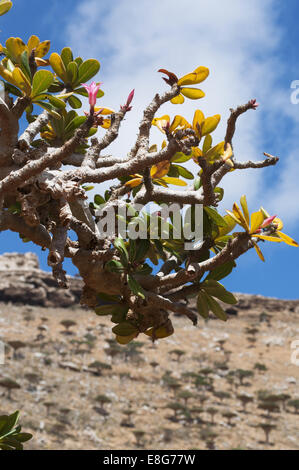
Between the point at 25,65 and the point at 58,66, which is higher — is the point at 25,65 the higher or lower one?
the lower one

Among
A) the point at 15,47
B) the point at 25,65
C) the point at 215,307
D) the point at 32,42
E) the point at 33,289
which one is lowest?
A: the point at 215,307

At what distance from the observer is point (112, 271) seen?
2.42 m

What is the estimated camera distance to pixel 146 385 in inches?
1262

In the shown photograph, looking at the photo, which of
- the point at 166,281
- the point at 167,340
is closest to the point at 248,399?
the point at 167,340

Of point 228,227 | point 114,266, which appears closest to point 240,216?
point 228,227

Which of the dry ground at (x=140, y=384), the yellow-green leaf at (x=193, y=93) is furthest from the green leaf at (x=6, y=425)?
the dry ground at (x=140, y=384)

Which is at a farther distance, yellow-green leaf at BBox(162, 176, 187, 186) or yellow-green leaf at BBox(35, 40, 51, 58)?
yellow-green leaf at BBox(35, 40, 51, 58)

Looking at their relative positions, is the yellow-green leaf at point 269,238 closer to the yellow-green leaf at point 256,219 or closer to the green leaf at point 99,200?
the yellow-green leaf at point 256,219

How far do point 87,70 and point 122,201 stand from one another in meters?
0.78

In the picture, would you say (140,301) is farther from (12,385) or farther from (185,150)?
(12,385)

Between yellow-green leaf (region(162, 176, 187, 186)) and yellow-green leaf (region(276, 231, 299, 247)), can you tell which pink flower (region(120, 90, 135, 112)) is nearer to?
yellow-green leaf (region(162, 176, 187, 186))

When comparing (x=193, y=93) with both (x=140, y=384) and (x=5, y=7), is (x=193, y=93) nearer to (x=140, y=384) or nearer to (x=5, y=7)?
(x=5, y=7)

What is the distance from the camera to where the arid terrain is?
976 inches

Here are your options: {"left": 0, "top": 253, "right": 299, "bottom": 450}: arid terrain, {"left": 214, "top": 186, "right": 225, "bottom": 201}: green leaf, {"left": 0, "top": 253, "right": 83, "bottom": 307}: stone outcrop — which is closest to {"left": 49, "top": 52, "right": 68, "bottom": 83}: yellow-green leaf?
{"left": 214, "top": 186, "right": 225, "bottom": 201}: green leaf
